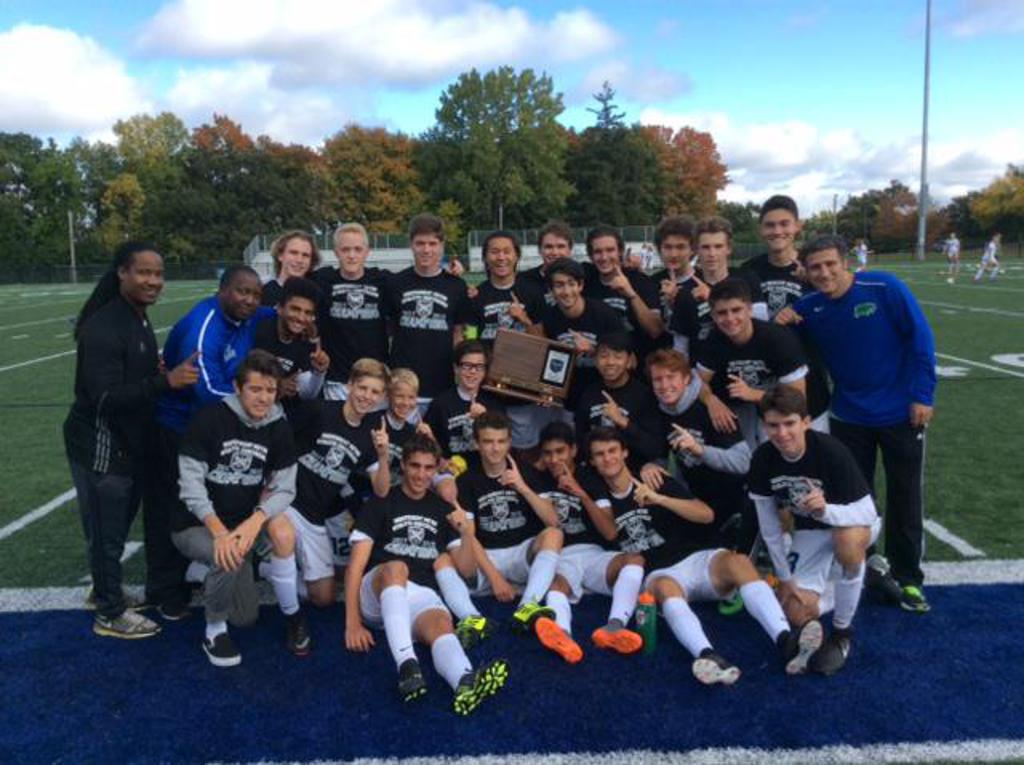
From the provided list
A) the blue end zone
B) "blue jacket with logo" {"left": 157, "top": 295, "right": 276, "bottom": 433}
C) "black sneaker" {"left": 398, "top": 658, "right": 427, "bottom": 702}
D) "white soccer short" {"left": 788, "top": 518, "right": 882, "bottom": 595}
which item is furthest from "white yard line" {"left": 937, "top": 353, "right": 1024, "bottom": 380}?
"blue jacket with logo" {"left": 157, "top": 295, "right": 276, "bottom": 433}

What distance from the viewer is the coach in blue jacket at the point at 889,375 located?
387 centimetres

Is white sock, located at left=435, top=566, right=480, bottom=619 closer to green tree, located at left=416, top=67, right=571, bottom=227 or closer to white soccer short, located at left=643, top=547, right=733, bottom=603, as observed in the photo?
white soccer short, located at left=643, top=547, right=733, bottom=603

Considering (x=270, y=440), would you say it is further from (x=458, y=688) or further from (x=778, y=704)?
(x=778, y=704)

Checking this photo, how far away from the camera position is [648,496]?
3.83m

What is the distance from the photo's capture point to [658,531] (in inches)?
155

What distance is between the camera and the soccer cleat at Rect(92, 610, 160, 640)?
Result: 3715mm

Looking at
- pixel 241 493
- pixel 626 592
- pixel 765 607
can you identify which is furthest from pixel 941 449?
pixel 241 493

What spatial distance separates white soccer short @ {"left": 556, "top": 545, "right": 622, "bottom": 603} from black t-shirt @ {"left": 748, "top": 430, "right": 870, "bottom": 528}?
889mm

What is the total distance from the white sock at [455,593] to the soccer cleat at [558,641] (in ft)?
1.14

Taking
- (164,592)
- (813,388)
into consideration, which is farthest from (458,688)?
(813,388)

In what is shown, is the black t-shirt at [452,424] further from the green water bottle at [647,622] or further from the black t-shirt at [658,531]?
the green water bottle at [647,622]

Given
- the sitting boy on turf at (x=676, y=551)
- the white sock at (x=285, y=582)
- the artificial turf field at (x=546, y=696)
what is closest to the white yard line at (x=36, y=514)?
the artificial turf field at (x=546, y=696)

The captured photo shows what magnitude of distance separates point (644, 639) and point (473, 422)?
5.13 ft

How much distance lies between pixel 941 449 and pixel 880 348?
3.30 m
